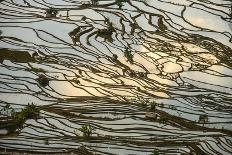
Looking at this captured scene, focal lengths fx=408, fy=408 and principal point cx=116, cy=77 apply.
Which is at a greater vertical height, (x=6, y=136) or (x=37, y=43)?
(x=37, y=43)

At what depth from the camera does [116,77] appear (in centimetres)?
992

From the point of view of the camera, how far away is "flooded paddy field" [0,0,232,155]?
322 inches

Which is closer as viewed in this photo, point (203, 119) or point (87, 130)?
point (87, 130)

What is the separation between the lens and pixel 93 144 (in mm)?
7977

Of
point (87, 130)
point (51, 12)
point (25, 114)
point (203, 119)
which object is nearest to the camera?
point (87, 130)

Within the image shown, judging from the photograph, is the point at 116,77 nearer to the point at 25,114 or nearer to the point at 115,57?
the point at 115,57

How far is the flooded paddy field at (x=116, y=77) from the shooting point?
8.18m

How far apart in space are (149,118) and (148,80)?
1.43 m

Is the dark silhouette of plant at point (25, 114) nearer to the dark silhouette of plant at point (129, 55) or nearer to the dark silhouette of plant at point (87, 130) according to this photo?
the dark silhouette of plant at point (87, 130)

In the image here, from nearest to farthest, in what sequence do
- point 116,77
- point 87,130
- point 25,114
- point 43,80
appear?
point 87,130, point 25,114, point 43,80, point 116,77

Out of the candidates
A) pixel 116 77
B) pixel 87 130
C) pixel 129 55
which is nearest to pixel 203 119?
pixel 116 77

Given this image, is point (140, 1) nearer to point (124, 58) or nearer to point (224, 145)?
point (124, 58)

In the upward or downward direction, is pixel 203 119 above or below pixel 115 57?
below

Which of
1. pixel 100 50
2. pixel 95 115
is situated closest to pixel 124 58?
pixel 100 50
